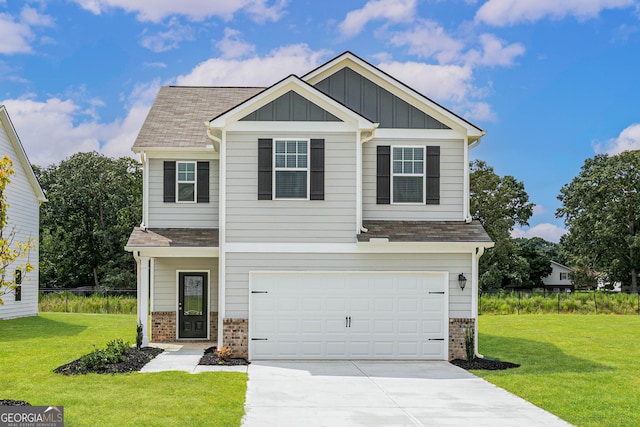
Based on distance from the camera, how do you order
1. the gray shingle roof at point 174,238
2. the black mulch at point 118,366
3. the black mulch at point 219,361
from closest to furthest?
the black mulch at point 118,366 < the black mulch at point 219,361 < the gray shingle roof at point 174,238

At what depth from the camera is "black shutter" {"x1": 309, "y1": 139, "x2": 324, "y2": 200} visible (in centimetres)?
1706

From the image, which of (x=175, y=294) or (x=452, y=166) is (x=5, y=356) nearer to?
(x=175, y=294)

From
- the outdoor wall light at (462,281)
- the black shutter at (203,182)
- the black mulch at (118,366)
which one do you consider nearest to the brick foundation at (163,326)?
the black shutter at (203,182)

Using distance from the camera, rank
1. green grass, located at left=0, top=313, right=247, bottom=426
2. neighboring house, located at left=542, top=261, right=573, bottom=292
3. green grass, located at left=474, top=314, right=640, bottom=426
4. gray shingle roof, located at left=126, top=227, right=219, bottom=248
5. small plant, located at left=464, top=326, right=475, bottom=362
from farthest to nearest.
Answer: neighboring house, located at left=542, top=261, right=573, bottom=292 → gray shingle roof, located at left=126, top=227, right=219, bottom=248 → small plant, located at left=464, top=326, right=475, bottom=362 → green grass, located at left=474, top=314, right=640, bottom=426 → green grass, located at left=0, top=313, right=247, bottom=426

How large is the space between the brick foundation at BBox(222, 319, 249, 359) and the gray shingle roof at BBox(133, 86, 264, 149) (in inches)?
208

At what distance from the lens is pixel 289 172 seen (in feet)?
56.1

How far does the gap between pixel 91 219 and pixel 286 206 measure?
39.4 metres

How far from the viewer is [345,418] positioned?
10.6 m

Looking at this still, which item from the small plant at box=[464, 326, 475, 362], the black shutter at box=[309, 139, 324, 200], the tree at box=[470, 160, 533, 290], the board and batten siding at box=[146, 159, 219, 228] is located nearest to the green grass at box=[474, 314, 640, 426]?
the small plant at box=[464, 326, 475, 362]

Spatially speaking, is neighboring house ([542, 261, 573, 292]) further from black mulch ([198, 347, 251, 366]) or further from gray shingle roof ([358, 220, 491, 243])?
black mulch ([198, 347, 251, 366])

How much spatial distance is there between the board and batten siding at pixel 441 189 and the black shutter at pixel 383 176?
99 mm

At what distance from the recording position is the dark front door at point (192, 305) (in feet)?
67.9

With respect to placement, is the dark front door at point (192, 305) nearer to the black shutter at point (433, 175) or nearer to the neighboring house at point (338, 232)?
the neighboring house at point (338, 232)

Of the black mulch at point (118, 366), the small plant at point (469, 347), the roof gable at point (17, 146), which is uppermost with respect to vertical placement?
the roof gable at point (17, 146)
